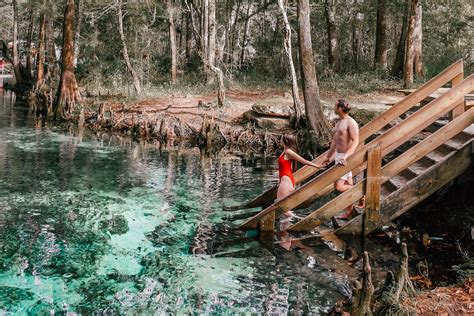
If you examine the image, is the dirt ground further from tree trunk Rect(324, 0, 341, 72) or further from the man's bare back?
the man's bare back

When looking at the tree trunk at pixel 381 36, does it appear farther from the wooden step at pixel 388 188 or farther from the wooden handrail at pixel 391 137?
the wooden handrail at pixel 391 137

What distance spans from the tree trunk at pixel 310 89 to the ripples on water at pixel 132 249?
187cm

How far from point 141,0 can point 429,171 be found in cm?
2695

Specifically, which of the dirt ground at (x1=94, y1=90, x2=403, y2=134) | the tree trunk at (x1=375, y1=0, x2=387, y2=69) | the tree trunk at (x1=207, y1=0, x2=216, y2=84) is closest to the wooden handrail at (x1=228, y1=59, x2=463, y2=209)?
the dirt ground at (x1=94, y1=90, x2=403, y2=134)

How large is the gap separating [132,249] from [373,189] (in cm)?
398

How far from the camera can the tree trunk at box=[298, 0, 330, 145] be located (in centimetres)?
1667

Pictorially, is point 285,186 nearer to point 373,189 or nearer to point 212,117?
point 373,189

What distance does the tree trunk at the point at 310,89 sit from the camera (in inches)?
656

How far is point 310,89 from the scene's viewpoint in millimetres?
16797

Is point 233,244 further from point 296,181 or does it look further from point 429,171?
point 429,171

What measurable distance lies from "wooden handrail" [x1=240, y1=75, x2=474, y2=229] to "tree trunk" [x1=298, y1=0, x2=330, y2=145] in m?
7.54

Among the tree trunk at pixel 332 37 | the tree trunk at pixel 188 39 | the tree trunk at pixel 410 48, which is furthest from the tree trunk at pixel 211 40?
the tree trunk at pixel 410 48

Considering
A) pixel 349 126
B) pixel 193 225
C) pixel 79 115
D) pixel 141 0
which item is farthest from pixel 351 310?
pixel 141 0

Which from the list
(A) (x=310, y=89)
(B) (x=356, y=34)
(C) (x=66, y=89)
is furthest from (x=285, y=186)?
(B) (x=356, y=34)
